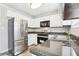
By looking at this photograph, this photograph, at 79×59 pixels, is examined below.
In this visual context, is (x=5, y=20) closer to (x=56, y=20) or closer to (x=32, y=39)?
(x=32, y=39)

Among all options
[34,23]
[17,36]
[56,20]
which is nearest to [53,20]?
[56,20]

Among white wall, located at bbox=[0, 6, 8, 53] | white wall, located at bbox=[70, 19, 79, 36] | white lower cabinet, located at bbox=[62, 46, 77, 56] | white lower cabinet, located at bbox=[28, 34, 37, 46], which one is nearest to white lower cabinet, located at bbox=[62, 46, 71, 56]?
white lower cabinet, located at bbox=[62, 46, 77, 56]

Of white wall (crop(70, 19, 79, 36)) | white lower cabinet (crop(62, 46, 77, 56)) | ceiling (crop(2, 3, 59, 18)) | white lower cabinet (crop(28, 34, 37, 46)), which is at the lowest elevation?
white lower cabinet (crop(62, 46, 77, 56))

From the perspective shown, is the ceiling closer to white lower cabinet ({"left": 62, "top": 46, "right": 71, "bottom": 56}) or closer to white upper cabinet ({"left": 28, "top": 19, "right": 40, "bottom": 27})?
white upper cabinet ({"left": 28, "top": 19, "right": 40, "bottom": 27})

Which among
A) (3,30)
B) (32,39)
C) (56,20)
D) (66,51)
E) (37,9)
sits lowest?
(66,51)

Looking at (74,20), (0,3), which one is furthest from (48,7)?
(0,3)

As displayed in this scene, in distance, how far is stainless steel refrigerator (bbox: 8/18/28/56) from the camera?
3.43 ft

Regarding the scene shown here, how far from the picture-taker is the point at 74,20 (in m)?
1.03

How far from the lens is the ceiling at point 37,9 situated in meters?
1.04

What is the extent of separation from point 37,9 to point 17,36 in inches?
16.5

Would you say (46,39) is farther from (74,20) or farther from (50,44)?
(74,20)

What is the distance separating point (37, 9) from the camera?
1060mm

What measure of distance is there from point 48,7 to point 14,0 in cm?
43

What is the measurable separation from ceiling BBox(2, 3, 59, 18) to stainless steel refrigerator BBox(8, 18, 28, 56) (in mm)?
135
